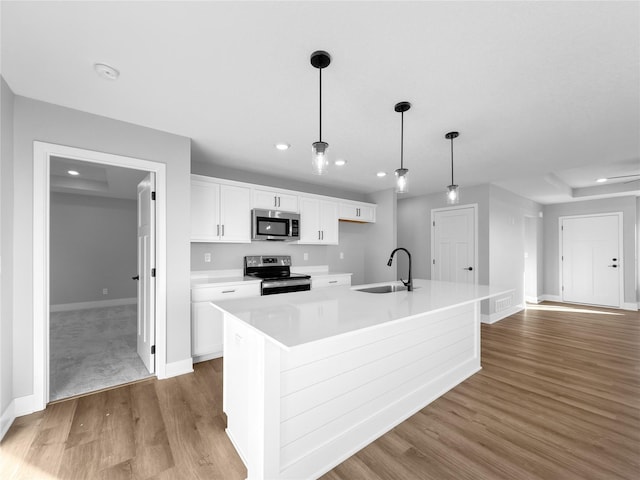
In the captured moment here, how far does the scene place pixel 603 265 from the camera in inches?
245

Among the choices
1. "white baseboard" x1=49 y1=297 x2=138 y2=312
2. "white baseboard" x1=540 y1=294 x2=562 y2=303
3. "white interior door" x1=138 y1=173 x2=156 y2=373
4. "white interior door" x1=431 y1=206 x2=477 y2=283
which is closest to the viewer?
"white interior door" x1=138 y1=173 x2=156 y2=373

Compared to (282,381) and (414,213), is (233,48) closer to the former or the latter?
(282,381)

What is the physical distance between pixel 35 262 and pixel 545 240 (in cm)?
949

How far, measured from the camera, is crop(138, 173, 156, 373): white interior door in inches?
109

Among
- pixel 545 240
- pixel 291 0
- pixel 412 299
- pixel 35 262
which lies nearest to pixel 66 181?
pixel 35 262

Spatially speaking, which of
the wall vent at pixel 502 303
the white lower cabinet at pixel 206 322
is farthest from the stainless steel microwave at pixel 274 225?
the wall vent at pixel 502 303

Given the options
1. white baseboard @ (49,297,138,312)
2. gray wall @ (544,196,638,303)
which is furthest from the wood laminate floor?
white baseboard @ (49,297,138,312)

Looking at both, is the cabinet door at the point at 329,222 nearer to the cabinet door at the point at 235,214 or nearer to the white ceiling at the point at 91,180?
the cabinet door at the point at 235,214

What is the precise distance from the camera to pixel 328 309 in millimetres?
1777

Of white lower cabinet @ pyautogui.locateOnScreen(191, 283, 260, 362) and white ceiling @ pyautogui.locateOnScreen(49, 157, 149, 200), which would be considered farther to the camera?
white ceiling @ pyautogui.locateOnScreen(49, 157, 149, 200)

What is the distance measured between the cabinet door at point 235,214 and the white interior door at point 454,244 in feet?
12.6

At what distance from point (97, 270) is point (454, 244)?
7398mm

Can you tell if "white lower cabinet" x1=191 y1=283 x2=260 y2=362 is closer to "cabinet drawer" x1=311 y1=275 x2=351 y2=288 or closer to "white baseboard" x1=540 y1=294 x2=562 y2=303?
"cabinet drawer" x1=311 y1=275 x2=351 y2=288

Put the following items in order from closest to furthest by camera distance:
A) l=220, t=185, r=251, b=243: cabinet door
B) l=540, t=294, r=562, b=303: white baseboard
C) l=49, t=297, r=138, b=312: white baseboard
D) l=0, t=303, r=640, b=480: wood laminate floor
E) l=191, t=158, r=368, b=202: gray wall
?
l=0, t=303, r=640, b=480: wood laminate floor < l=220, t=185, r=251, b=243: cabinet door < l=191, t=158, r=368, b=202: gray wall < l=49, t=297, r=138, b=312: white baseboard < l=540, t=294, r=562, b=303: white baseboard
